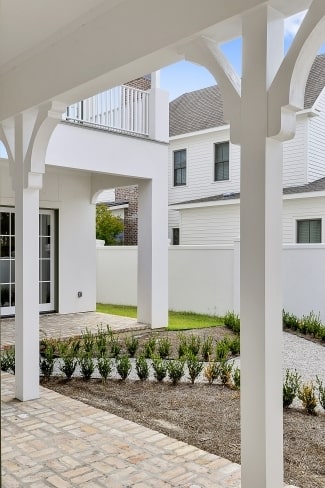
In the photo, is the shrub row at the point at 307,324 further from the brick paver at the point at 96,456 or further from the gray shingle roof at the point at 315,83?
the gray shingle roof at the point at 315,83

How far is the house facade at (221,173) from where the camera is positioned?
12664 mm

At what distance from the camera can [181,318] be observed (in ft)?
35.8

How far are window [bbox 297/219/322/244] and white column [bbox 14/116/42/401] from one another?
9126 millimetres

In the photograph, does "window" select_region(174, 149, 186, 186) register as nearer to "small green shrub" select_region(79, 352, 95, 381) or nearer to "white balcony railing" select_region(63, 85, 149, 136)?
"white balcony railing" select_region(63, 85, 149, 136)

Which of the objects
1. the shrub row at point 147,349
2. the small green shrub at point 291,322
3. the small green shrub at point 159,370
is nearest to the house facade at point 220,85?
the small green shrub at point 159,370

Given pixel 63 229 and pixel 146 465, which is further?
pixel 63 229

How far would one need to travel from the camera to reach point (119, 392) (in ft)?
17.5

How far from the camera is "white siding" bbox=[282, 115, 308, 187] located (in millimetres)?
13266

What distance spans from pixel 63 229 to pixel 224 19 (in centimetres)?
829

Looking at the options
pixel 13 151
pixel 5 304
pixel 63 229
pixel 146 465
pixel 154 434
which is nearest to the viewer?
pixel 146 465

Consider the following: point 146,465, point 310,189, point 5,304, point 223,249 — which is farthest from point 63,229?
point 146,465

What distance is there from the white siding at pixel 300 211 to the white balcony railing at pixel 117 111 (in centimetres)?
511

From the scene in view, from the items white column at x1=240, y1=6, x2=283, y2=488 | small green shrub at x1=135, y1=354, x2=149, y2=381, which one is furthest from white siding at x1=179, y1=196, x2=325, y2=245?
white column at x1=240, y1=6, x2=283, y2=488

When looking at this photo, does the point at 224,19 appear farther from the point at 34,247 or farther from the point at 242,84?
the point at 34,247
